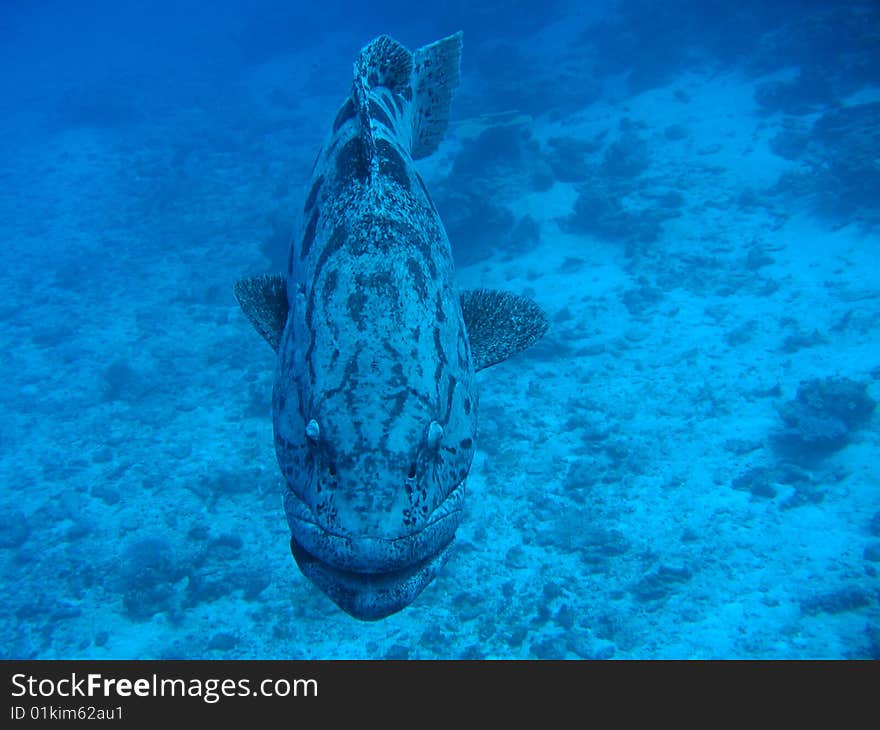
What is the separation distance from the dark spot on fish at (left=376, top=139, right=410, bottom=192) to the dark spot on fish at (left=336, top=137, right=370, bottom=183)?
13 centimetres

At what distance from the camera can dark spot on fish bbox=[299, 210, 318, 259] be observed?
3.81 meters

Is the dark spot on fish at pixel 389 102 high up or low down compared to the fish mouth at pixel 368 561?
up

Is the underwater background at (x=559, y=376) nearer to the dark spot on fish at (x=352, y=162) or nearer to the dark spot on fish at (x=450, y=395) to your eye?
the dark spot on fish at (x=450, y=395)

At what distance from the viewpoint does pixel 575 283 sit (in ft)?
48.0

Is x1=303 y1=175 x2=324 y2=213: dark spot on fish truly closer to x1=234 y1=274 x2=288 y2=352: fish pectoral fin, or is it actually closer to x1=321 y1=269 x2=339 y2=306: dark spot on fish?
x1=234 y1=274 x2=288 y2=352: fish pectoral fin

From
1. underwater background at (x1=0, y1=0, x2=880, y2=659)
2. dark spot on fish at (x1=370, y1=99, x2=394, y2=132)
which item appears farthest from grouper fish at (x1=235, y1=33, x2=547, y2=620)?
underwater background at (x1=0, y1=0, x2=880, y2=659)

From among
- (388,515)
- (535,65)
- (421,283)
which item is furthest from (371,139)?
(535,65)

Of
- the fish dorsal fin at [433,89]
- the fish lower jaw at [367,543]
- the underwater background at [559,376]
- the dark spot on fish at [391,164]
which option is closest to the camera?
the fish lower jaw at [367,543]

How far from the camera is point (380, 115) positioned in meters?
4.75

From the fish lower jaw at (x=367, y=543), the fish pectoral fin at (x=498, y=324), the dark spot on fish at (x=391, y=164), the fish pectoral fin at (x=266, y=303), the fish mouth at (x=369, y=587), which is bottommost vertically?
the fish mouth at (x=369, y=587)

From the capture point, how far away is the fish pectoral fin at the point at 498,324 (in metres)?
4.20

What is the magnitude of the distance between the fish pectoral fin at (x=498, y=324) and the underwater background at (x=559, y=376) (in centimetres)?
501

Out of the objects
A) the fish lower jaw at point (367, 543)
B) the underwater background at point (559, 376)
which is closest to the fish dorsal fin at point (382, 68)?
the fish lower jaw at point (367, 543)

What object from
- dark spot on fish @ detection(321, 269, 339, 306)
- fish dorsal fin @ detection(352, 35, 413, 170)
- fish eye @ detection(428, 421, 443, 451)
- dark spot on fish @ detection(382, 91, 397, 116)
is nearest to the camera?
fish eye @ detection(428, 421, 443, 451)
